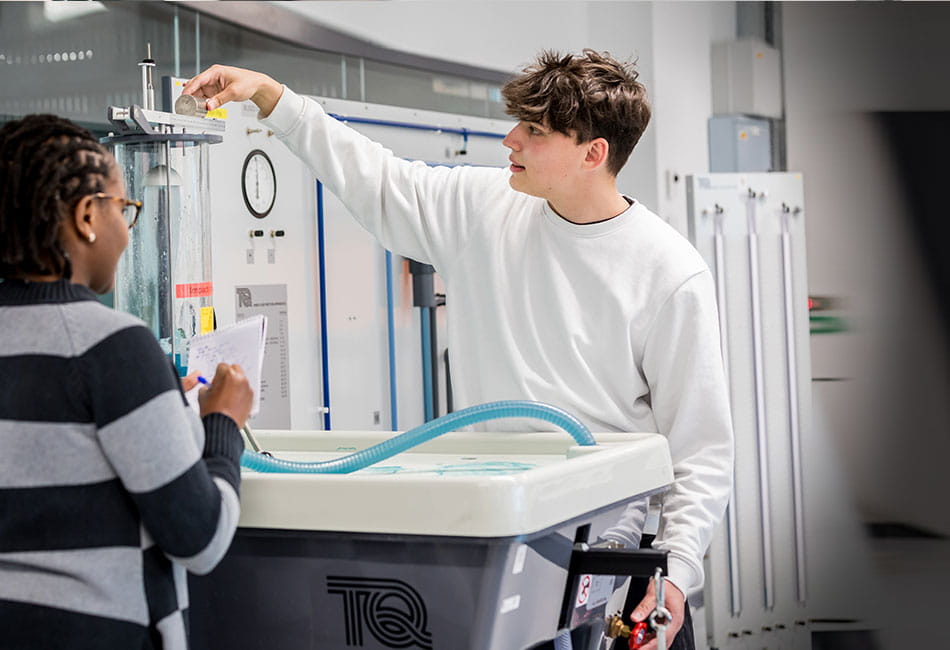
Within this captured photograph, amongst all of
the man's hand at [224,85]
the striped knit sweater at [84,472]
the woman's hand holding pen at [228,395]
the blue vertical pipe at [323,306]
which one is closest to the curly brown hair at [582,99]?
the man's hand at [224,85]

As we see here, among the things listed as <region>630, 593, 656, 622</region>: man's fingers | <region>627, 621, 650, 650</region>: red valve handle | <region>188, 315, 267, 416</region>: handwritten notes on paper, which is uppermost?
<region>188, 315, 267, 416</region>: handwritten notes on paper

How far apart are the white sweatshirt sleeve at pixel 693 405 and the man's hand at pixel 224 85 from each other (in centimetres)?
71

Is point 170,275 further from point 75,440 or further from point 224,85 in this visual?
point 75,440

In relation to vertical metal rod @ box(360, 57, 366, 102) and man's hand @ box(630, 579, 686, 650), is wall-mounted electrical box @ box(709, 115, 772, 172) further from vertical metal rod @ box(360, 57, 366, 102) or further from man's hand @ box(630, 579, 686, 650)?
man's hand @ box(630, 579, 686, 650)

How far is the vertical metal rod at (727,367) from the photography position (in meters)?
4.50

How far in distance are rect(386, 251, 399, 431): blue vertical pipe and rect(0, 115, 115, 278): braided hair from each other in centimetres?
248

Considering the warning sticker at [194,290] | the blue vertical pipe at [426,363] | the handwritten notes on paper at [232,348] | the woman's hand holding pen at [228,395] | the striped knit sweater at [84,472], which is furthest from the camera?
the blue vertical pipe at [426,363]

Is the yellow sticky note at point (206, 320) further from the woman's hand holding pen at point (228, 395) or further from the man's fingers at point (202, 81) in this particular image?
the woman's hand holding pen at point (228, 395)

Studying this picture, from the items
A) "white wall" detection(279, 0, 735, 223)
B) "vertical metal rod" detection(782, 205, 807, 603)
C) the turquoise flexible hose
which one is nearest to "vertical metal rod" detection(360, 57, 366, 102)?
"white wall" detection(279, 0, 735, 223)

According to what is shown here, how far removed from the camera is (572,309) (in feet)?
6.16

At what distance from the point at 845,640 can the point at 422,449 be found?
338cm

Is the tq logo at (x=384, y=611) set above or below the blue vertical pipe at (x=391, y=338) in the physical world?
below

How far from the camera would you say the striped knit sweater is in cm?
118

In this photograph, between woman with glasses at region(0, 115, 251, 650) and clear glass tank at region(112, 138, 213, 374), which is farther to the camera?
clear glass tank at region(112, 138, 213, 374)
